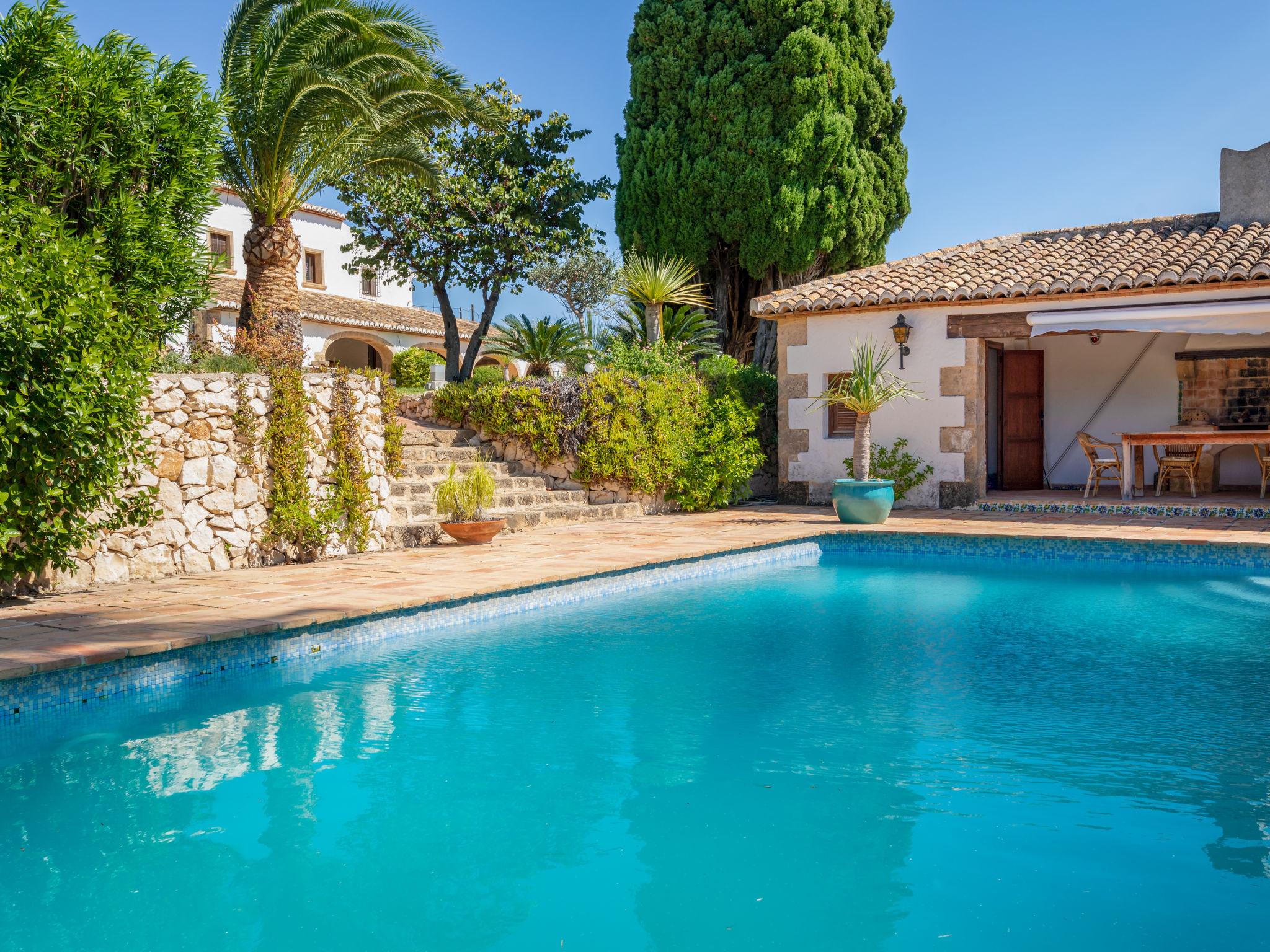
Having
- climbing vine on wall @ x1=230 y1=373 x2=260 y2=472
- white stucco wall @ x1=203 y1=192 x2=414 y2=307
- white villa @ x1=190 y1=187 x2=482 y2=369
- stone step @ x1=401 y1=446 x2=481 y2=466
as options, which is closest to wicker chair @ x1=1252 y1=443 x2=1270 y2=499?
stone step @ x1=401 y1=446 x2=481 y2=466

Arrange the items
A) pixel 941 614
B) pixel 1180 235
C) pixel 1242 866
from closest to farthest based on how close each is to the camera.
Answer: pixel 1242 866, pixel 941 614, pixel 1180 235

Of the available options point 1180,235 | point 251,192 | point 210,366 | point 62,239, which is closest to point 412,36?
point 251,192

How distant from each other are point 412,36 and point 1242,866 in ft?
41.6

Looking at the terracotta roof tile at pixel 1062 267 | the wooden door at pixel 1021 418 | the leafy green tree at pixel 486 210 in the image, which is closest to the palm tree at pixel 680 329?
the terracotta roof tile at pixel 1062 267

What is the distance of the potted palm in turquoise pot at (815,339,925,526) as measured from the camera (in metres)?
12.0

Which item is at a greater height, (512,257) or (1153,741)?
(512,257)

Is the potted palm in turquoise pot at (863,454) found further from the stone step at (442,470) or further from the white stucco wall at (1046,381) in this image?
the stone step at (442,470)

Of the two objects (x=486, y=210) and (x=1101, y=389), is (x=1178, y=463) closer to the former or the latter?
(x=1101, y=389)

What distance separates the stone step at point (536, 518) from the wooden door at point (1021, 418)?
22.0 feet

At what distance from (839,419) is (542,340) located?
5.59 m

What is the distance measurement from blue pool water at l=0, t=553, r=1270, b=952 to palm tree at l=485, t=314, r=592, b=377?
36.0 ft

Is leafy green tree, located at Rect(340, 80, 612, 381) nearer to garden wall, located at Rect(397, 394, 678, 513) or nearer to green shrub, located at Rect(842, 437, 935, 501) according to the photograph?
garden wall, located at Rect(397, 394, 678, 513)

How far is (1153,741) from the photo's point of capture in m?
4.64

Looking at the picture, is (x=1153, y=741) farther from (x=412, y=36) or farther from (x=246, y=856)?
(x=412, y=36)
